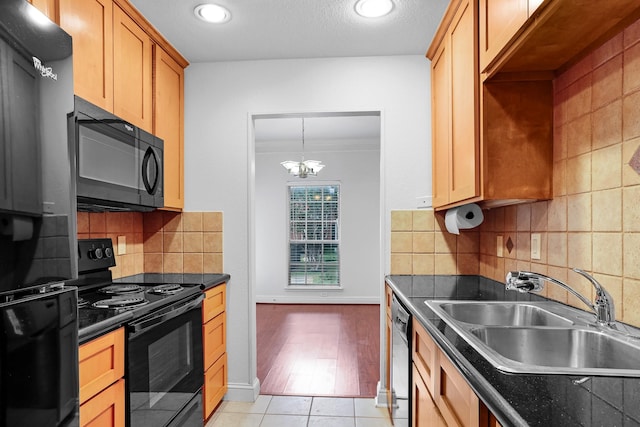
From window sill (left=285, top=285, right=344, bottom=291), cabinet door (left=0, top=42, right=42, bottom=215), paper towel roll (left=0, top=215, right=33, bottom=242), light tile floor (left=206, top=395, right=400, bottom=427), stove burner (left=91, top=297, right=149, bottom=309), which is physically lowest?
light tile floor (left=206, top=395, right=400, bottom=427)

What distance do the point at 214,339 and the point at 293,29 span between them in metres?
2.02

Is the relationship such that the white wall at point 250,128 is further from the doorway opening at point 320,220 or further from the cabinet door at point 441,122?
the doorway opening at point 320,220

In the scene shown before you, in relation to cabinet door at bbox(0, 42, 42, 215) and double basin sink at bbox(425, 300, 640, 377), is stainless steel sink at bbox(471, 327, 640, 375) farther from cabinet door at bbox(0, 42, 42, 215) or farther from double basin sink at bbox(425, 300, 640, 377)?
cabinet door at bbox(0, 42, 42, 215)

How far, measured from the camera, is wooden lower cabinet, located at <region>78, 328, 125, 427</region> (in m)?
1.26

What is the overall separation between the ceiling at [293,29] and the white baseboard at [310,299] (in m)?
4.06

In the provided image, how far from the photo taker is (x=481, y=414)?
2.79 feet

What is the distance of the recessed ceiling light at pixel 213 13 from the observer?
2.03m

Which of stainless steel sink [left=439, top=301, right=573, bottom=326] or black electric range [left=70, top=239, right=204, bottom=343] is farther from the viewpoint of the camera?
stainless steel sink [left=439, top=301, right=573, bottom=326]

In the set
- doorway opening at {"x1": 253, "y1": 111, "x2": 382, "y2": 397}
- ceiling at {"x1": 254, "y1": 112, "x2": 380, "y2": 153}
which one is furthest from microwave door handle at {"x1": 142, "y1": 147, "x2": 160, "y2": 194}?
doorway opening at {"x1": 253, "y1": 111, "x2": 382, "y2": 397}

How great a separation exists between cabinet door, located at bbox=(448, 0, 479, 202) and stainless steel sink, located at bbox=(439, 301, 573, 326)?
1.64ft

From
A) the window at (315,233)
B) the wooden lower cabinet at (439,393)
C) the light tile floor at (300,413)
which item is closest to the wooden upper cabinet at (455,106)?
the wooden lower cabinet at (439,393)

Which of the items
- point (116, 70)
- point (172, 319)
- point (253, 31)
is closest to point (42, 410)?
point (172, 319)

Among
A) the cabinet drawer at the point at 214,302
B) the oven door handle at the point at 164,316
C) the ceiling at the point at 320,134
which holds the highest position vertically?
the ceiling at the point at 320,134

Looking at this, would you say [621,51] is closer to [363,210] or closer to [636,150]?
[636,150]
